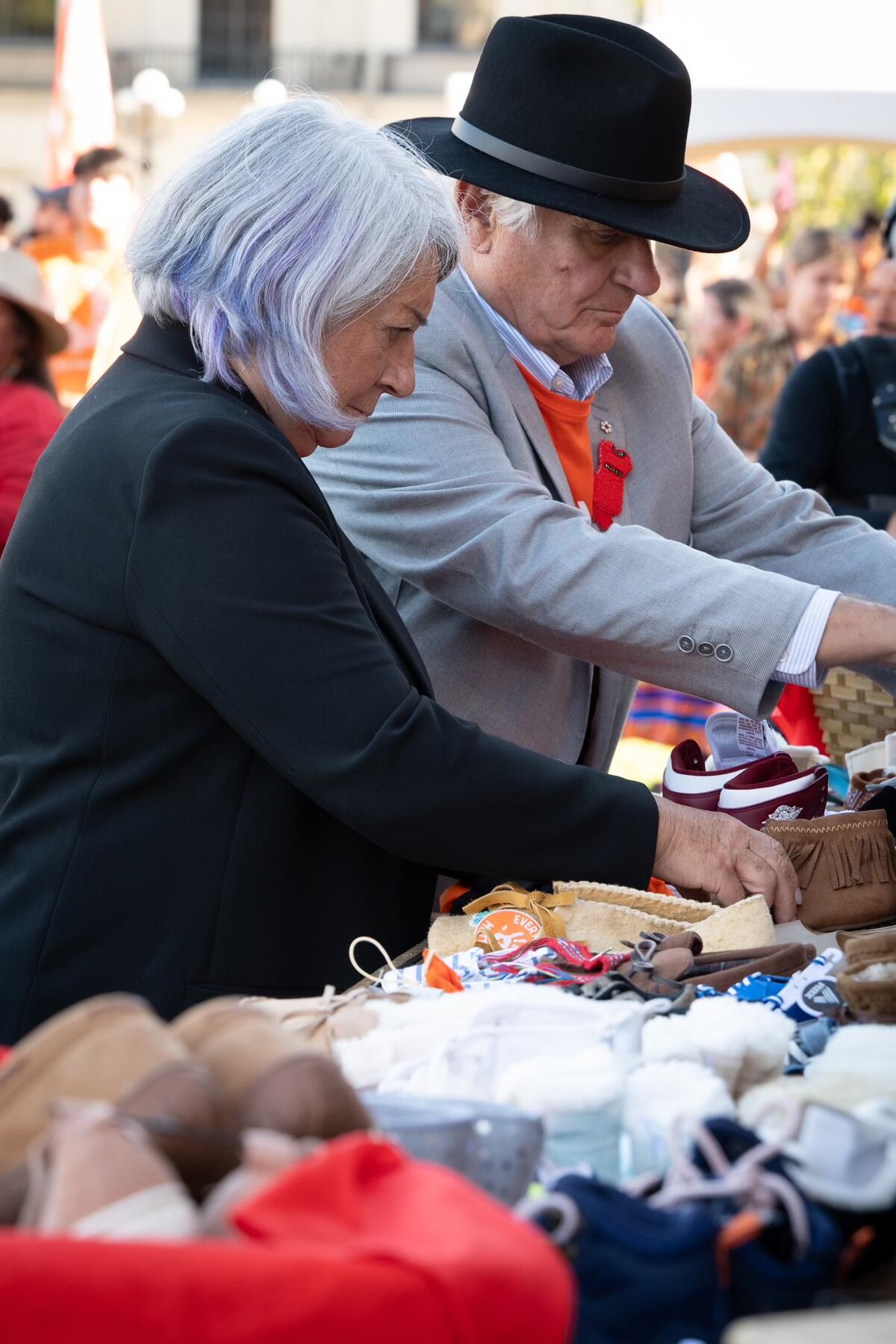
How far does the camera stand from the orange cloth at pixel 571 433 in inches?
99.6

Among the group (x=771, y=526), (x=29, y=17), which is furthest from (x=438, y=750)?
(x=29, y=17)

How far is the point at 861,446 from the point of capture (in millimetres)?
3957

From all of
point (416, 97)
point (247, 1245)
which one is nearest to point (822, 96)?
point (247, 1245)

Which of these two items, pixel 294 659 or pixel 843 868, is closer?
pixel 294 659

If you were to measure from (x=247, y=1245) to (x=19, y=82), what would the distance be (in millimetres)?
38853

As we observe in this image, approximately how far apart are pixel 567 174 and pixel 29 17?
127ft

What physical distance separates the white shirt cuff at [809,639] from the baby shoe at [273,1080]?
119 cm

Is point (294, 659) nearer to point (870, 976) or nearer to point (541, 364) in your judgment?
point (870, 976)

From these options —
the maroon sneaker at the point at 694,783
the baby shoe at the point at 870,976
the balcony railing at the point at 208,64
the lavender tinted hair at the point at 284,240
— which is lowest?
the maroon sneaker at the point at 694,783

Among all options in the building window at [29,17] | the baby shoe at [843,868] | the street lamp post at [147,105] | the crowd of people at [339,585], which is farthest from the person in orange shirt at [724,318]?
the building window at [29,17]

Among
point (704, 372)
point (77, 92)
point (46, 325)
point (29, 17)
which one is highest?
point (29, 17)

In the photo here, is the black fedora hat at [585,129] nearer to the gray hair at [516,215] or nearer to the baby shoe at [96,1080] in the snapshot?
the gray hair at [516,215]

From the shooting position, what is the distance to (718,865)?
1.92 meters

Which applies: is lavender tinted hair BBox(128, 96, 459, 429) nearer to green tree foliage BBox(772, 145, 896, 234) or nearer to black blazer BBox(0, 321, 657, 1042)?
black blazer BBox(0, 321, 657, 1042)
